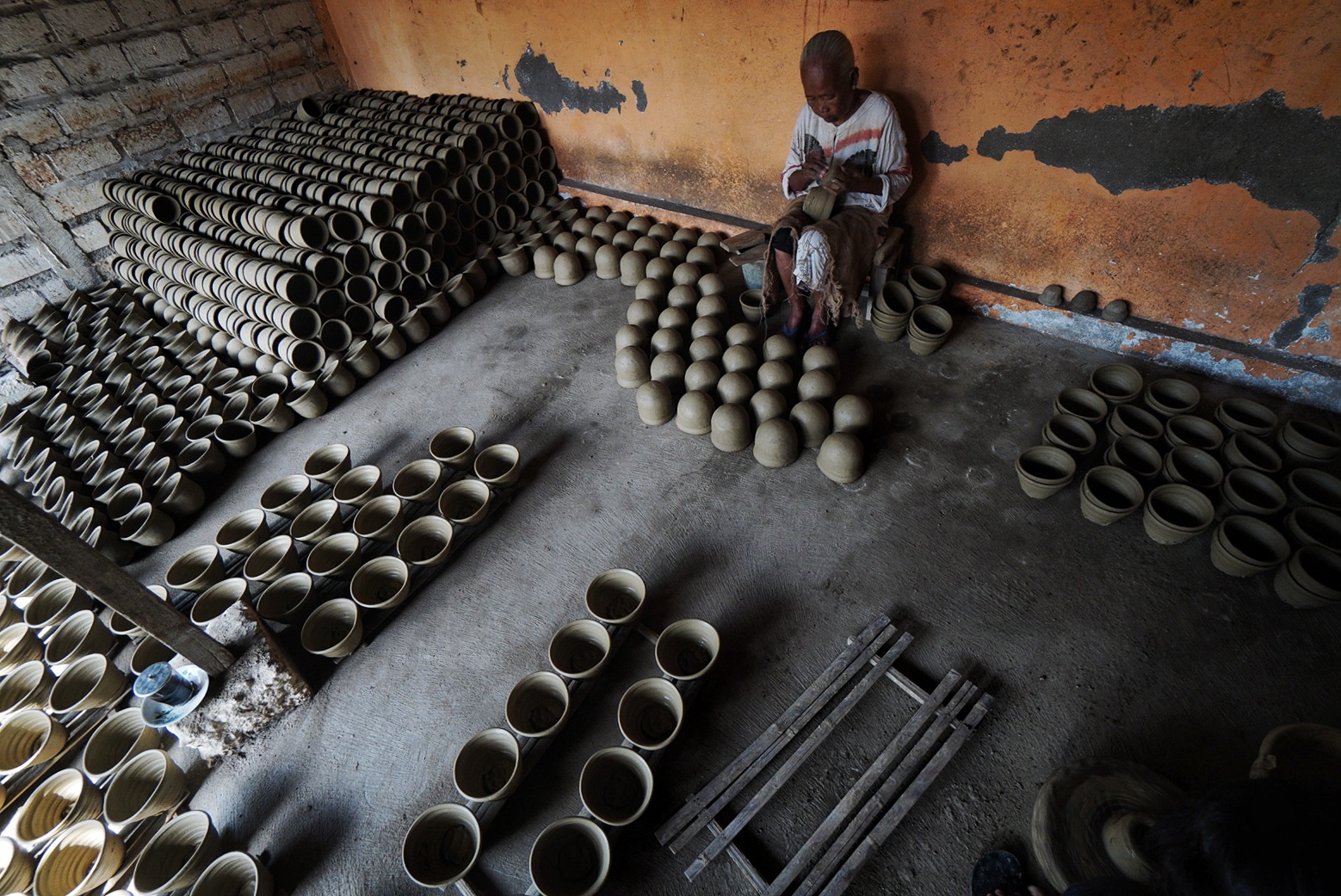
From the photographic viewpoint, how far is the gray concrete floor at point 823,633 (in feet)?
7.34

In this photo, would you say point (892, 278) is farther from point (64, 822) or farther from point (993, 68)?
point (64, 822)

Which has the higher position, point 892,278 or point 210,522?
point 892,278

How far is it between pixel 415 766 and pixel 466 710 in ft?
0.95

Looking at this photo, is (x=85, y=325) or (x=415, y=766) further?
(x=85, y=325)

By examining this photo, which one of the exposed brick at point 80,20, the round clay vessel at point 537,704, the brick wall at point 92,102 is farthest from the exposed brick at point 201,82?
the round clay vessel at point 537,704

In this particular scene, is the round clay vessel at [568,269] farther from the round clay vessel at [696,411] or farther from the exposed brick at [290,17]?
the exposed brick at [290,17]

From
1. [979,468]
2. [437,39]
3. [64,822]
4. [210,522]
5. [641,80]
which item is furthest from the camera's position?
[437,39]

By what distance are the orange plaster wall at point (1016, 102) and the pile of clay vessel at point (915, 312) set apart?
0.64ft

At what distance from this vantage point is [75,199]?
5.85m

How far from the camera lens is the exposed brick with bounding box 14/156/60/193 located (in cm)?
546

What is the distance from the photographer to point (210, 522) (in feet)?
12.9

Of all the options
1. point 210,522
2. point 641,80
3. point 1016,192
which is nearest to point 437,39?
point 641,80

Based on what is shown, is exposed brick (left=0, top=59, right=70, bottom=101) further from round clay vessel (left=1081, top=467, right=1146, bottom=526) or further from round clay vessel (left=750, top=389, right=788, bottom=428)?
round clay vessel (left=1081, top=467, right=1146, bottom=526)

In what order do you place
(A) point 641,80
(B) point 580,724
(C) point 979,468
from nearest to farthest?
(B) point 580,724
(C) point 979,468
(A) point 641,80
